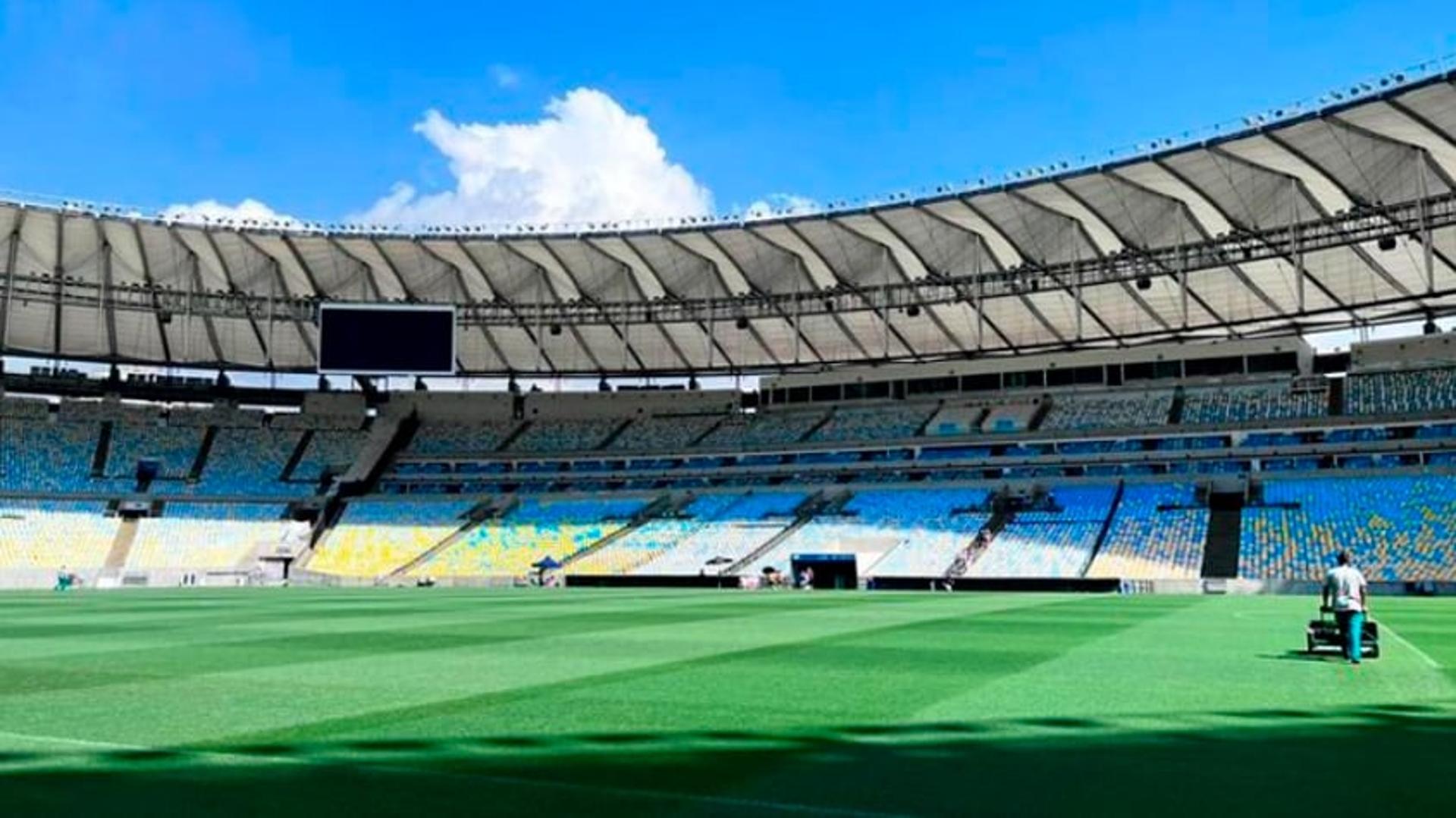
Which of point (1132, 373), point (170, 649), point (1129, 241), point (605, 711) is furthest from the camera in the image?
point (1132, 373)

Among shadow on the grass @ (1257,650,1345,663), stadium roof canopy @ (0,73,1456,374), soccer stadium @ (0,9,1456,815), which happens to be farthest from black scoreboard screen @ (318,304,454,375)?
shadow on the grass @ (1257,650,1345,663)

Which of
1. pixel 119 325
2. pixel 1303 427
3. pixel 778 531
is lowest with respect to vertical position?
pixel 778 531

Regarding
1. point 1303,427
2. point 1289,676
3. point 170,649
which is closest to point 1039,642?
point 1289,676

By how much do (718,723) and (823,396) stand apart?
6491 centimetres

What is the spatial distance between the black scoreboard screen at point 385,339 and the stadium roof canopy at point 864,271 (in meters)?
2.73

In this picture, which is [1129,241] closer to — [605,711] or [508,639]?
[508,639]

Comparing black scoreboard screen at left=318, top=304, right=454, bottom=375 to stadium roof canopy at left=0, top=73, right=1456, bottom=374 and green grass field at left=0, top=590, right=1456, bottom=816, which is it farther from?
green grass field at left=0, top=590, right=1456, bottom=816

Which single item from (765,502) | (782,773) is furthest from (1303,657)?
(765,502)

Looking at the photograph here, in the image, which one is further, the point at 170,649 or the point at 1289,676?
the point at 170,649

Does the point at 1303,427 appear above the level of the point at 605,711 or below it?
above

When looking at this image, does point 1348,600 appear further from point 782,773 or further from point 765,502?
point 765,502

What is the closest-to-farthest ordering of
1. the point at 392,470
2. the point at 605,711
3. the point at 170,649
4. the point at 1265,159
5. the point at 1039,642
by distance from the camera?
the point at 605,711 < the point at 170,649 < the point at 1039,642 < the point at 1265,159 < the point at 392,470

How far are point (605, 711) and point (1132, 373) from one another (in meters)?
60.4

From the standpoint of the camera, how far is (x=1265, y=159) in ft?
145
